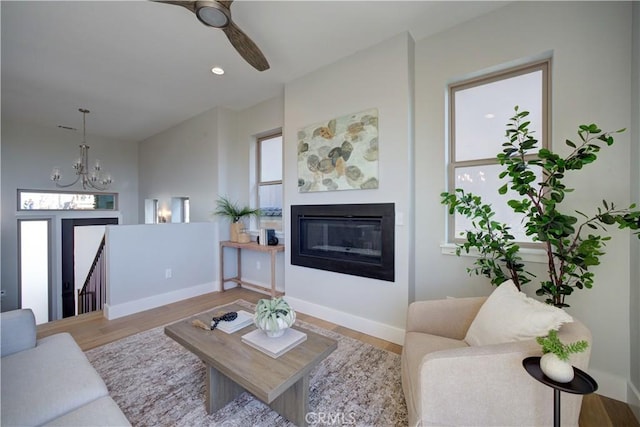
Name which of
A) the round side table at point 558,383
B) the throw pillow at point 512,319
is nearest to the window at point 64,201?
the throw pillow at point 512,319

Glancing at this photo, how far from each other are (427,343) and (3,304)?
661 cm

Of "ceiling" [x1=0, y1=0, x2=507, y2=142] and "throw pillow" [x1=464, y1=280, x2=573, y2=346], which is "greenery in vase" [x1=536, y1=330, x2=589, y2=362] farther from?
"ceiling" [x1=0, y1=0, x2=507, y2=142]

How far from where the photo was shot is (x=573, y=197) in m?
1.90

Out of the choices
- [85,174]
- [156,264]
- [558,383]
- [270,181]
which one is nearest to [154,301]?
[156,264]

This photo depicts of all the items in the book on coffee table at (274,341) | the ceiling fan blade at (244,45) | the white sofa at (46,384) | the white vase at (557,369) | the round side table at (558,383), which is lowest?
the white sofa at (46,384)

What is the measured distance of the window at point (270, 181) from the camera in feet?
13.5

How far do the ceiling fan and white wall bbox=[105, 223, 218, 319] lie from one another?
2619mm

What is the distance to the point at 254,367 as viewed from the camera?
1386mm

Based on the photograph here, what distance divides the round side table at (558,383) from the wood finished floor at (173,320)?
3.11ft

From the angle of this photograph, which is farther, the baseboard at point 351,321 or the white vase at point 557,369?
the baseboard at point 351,321

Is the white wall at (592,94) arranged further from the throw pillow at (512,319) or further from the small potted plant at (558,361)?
the small potted plant at (558,361)

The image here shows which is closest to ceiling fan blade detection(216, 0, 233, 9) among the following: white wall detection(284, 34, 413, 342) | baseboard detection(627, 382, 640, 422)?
white wall detection(284, 34, 413, 342)

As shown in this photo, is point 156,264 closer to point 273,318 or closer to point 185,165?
point 185,165

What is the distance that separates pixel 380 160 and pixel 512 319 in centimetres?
169
